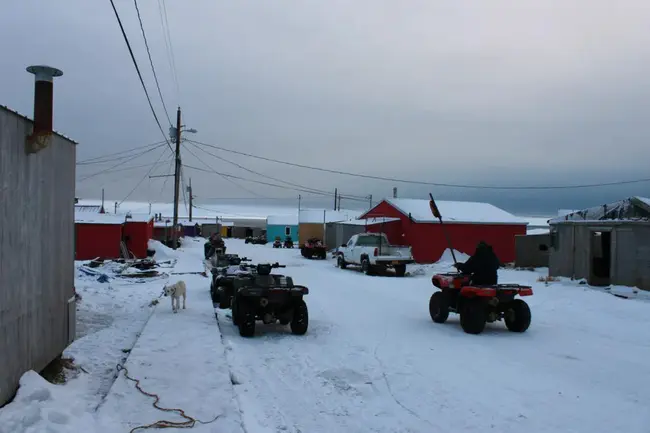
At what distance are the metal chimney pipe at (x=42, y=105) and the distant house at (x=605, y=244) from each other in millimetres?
16528

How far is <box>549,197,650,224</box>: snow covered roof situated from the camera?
1795cm

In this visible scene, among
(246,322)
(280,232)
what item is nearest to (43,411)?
(246,322)

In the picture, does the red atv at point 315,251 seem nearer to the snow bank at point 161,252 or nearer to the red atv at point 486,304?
the snow bank at point 161,252

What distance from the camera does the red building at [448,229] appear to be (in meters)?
32.0

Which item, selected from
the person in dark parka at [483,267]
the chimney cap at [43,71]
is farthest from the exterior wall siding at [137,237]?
the chimney cap at [43,71]

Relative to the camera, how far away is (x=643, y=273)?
56.2 ft

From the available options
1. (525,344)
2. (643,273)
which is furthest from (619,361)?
(643,273)

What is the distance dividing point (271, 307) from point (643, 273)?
12.2 meters

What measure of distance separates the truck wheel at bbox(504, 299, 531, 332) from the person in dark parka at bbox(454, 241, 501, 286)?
2.05 feet

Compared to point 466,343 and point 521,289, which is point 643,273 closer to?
point 521,289

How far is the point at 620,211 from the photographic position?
18719 millimetres

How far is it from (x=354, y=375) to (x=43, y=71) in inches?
214

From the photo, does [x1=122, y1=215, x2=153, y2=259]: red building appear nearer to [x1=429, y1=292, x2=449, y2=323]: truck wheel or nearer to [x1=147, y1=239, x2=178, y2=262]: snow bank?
[x1=147, y1=239, x2=178, y2=262]: snow bank

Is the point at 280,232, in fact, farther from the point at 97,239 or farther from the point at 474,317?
the point at 474,317
